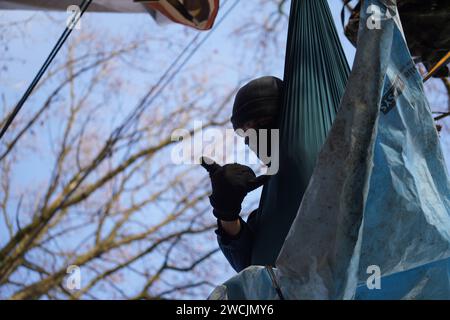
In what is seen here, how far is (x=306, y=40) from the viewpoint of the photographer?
2.61 metres

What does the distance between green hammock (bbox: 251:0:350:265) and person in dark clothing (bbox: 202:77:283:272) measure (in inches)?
2.3

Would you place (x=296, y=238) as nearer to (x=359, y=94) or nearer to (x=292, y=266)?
(x=292, y=266)

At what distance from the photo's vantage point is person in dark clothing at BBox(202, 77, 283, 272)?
2330 millimetres

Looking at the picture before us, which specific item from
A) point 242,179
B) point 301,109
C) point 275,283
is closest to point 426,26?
point 301,109

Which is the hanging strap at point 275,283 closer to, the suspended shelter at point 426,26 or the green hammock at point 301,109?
the green hammock at point 301,109

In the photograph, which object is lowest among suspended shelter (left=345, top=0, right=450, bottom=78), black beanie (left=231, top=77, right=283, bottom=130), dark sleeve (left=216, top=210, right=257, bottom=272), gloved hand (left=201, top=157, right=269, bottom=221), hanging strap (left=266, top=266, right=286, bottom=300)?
hanging strap (left=266, top=266, right=286, bottom=300)

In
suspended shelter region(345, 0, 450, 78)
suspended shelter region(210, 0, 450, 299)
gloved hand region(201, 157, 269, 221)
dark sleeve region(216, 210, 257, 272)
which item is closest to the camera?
suspended shelter region(210, 0, 450, 299)

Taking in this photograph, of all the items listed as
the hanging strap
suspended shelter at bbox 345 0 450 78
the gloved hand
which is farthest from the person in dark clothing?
suspended shelter at bbox 345 0 450 78

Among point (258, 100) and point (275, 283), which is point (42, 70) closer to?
point (258, 100)

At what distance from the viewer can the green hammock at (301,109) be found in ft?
7.82

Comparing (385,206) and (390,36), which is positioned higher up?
(390,36)

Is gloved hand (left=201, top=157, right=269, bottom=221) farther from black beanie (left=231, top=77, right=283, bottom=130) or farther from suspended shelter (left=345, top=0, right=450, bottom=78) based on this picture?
suspended shelter (left=345, top=0, right=450, bottom=78)
